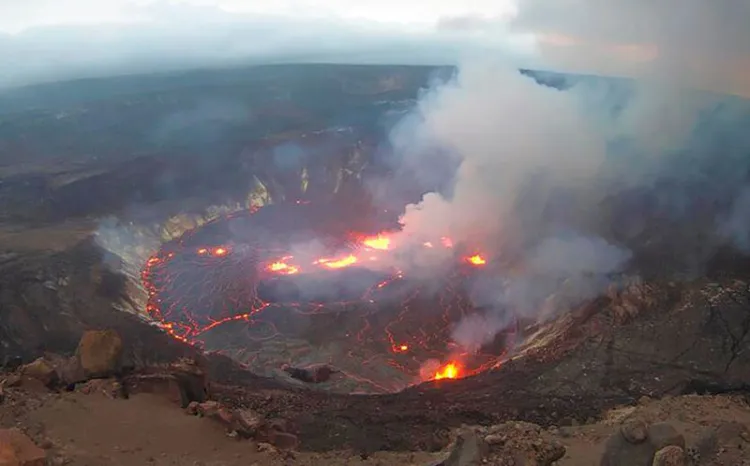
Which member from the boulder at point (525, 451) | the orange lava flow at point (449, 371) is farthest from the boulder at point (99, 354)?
the orange lava flow at point (449, 371)

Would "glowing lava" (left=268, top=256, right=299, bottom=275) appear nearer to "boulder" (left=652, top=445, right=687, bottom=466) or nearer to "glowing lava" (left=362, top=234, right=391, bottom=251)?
"glowing lava" (left=362, top=234, right=391, bottom=251)

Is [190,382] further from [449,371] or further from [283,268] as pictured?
[283,268]

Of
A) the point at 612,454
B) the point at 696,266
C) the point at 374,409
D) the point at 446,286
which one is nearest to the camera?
the point at 612,454

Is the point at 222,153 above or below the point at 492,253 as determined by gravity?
above

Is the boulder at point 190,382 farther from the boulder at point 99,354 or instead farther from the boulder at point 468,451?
the boulder at point 468,451

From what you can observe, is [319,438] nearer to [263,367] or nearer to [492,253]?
[263,367]

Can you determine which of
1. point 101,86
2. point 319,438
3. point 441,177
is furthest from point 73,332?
point 101,86
